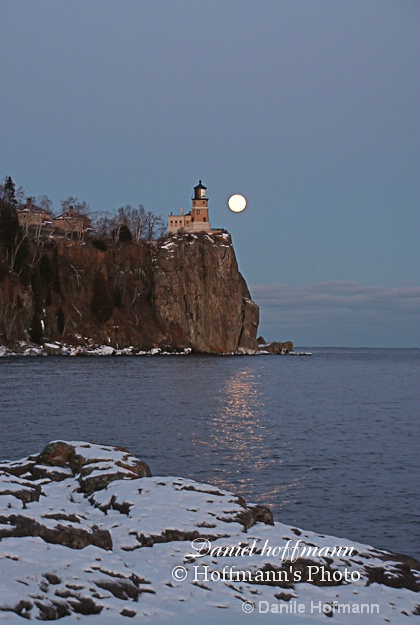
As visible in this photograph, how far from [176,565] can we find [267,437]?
71.4 ft

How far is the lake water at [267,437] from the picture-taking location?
740 inches

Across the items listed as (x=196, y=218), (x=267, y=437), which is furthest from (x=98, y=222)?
(x=267, y=437)

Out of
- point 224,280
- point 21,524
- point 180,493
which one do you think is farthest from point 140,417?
point 224,280

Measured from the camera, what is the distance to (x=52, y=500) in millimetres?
13555

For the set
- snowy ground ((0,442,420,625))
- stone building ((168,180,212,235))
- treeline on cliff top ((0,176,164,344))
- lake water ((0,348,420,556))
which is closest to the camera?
snowy ground ((0,442,420,625))

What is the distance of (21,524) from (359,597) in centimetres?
568

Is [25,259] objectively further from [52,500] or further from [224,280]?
[52,500]

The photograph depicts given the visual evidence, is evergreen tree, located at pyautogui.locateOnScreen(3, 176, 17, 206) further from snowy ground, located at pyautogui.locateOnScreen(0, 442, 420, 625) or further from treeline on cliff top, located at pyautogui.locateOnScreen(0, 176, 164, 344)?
snowy ground, located at pyautogui.locateOnScreen(0, 442, 420, 625)

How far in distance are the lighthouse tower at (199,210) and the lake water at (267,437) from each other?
316 feet

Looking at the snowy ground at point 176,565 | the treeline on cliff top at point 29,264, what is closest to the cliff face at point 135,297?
the treeline on cliff top at point 29,264

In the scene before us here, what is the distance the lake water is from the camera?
1880cm

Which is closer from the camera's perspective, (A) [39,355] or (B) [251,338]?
(A) [39,355]

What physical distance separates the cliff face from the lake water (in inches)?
1962

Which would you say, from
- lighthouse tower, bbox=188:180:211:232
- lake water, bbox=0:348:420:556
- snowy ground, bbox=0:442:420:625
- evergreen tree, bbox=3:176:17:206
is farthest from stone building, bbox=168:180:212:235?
snowy ground, bbox=0:442:420:625
